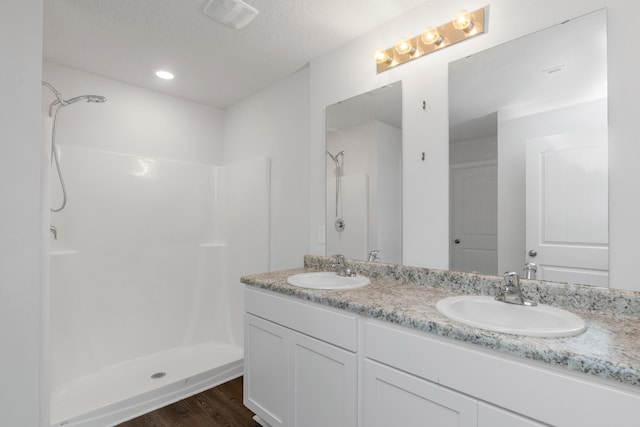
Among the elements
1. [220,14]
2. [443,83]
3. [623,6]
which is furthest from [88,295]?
[623,6]

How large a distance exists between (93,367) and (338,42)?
291 cm

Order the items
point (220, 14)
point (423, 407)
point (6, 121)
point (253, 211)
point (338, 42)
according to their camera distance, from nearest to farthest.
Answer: point (423, 407), point (6, 121), point (220, 14), point (338, 42), point (253, 211)

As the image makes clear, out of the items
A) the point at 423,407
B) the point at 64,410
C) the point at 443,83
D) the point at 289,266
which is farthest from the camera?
the point at 289,266

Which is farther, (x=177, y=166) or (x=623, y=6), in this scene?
(x=177, y=166)

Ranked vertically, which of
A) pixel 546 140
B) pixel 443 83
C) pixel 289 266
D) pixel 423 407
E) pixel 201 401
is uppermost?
pixel 443 83

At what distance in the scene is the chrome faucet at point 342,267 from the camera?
184 centimetres

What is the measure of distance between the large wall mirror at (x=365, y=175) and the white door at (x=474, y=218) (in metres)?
0.30

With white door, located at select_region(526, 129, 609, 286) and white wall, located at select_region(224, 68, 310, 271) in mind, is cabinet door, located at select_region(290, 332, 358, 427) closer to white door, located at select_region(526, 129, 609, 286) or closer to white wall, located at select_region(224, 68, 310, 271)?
white door, located at select_region(526, 129, 609, 286)

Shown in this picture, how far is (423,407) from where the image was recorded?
105 centimetres

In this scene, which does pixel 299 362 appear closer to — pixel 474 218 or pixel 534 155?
pixel 474 218

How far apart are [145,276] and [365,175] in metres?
2.06

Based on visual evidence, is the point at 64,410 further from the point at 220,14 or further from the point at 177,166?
the point at 220,14

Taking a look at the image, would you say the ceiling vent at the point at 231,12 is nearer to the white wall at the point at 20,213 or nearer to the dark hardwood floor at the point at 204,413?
the white wall at the point at 20,213

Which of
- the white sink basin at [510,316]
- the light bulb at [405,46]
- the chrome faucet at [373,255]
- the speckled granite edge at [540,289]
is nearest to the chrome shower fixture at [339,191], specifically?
the chrome faucet at [373,255]
